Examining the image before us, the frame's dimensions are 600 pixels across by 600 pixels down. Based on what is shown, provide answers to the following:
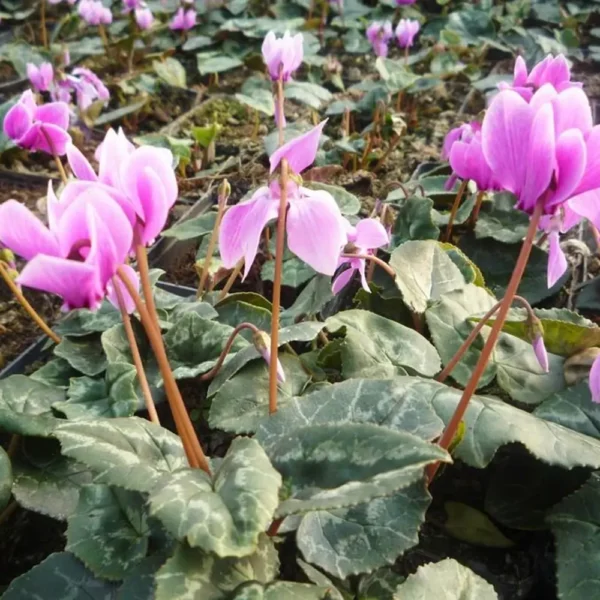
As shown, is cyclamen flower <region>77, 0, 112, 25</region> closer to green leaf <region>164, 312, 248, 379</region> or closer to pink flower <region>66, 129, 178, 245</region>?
green leaf <region>164, 312, 248, 379</region>

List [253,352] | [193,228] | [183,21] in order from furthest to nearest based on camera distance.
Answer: [183,21] → [193,228] → [253,352]

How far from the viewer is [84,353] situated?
1.32 m

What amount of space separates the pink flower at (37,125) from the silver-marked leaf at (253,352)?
1.82ft

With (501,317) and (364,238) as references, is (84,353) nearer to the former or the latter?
(364,238)

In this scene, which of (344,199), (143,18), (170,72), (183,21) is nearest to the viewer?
(344,199)

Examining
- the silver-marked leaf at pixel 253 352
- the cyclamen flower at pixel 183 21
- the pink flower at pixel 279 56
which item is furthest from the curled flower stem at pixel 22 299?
the cyclamen flower at pixel 183 21

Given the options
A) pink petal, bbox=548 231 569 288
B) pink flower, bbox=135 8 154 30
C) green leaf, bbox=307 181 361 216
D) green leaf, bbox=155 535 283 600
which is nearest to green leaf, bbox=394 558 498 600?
green leaf, bbox=155 535 283 600

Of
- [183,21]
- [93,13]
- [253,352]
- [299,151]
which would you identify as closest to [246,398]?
[253,352]

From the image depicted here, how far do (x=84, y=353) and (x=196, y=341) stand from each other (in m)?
0.24

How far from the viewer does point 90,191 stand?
62 cm

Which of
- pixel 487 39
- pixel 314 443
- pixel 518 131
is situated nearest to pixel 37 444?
pixel 314 443

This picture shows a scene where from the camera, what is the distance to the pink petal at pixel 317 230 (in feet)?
2.57

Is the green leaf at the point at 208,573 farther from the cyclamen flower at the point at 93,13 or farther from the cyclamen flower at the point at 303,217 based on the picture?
the cyclamen flower at the point at 93,13

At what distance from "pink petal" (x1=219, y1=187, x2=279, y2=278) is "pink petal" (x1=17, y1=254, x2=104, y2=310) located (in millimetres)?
225
